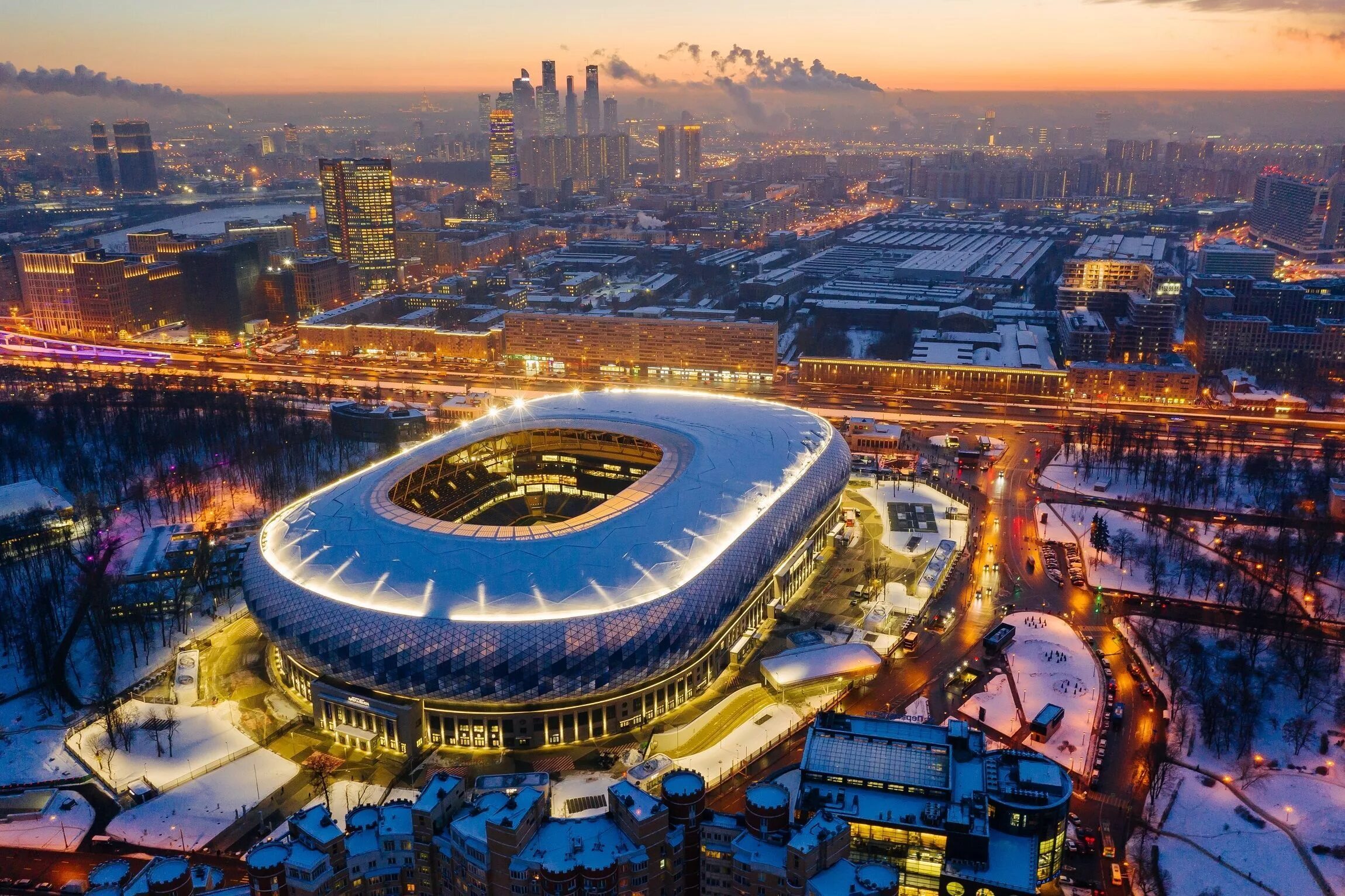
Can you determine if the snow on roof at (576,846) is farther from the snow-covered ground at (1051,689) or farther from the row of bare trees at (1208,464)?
the row of bare trees at (1208,464)

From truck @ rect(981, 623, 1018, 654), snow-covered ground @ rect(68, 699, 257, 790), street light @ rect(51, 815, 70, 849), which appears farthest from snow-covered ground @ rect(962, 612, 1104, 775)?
street light @ rect(51, 815, 70, 849)

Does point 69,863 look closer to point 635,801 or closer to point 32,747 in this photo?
point 32,747

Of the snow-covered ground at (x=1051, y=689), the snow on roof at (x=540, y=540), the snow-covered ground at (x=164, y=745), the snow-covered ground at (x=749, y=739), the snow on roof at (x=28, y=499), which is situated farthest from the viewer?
the snow on roof at (x=28, y=499)

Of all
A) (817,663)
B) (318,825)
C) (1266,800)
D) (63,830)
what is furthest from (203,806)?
(1266,800)

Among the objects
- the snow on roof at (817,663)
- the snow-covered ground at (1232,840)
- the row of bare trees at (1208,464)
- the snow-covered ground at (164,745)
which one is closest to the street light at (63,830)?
the snow-covered ground at (164,745)

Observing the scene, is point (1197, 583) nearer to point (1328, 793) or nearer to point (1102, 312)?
point (1328, 793)

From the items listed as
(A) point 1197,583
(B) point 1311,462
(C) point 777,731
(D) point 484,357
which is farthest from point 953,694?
(D) point 484,357
